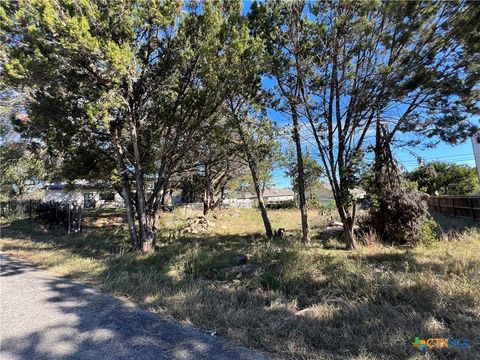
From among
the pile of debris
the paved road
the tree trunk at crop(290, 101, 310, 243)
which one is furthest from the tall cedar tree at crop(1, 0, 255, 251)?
the pile of debris

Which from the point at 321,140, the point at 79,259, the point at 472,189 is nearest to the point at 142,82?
the point at 79,259

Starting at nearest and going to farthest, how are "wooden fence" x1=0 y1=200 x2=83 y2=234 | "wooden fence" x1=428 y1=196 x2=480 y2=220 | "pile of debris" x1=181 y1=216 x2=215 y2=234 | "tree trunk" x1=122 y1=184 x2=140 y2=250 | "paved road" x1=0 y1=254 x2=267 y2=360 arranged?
1. "paved road" x1=0 y1=254 x2=267 y2=360
2. "tree trunk" x1=122 y1=184 x2=140 y2=250
3. "wooden fence" x1=428 y1=196 x2=480 y2=220
4. "wooden fence" x1=0 y1=200 x2=83 y2=234
5. "pile of debris" x1=181 y1=216 x2=215 y2=234

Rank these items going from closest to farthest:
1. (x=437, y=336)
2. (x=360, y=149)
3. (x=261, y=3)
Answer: (x=437, y=336) < (x=360, y=149) < (x=261, y=3)

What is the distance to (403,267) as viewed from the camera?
5.38 metres

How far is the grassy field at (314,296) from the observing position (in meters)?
2.77

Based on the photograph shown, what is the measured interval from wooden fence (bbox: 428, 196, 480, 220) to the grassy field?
6.98 meters

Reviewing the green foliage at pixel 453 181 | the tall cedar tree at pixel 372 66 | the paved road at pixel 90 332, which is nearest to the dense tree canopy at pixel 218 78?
the tall cedar tree at pixel 372 66

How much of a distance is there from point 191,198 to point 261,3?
21817 millimetres

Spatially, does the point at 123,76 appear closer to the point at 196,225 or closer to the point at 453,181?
the point at 196,225

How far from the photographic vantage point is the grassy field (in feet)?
9.09

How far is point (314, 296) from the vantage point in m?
4.29

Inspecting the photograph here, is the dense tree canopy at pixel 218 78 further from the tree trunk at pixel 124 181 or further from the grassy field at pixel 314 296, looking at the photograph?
the grassy field at pixel 314 296

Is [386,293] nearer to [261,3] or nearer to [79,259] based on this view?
[79,259]

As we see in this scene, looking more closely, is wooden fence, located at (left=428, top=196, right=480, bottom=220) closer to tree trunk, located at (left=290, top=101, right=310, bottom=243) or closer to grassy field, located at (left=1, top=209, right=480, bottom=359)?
grassy field, located at (left=1, top=209, right=480, bottom=359)
